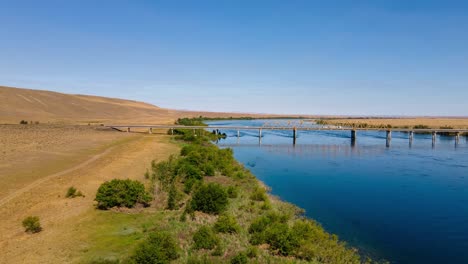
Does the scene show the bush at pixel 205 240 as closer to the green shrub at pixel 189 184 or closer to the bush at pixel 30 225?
the bush at pixel 30 225

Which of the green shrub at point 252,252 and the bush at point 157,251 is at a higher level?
the bush at point 157,251

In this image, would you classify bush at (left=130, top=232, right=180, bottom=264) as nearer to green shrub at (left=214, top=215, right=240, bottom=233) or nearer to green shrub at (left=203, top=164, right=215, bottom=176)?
green shrub at (left=214, top=215, right=240, bottom=233)

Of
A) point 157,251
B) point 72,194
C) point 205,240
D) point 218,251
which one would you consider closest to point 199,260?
point 218,251

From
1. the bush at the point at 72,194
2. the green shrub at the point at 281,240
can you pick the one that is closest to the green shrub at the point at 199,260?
the green shrub at the point at 281,240

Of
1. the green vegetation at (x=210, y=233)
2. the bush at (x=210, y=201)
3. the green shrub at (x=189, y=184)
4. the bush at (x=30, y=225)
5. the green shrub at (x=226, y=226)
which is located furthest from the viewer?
the green shrub at (x=189, y=184)

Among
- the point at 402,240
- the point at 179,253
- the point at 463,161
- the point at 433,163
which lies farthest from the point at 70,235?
the point at 463,161

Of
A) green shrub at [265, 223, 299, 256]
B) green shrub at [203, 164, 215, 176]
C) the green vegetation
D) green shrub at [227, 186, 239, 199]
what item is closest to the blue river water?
the green vegetation

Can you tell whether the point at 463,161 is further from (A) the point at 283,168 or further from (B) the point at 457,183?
(A) the point at 283,168
